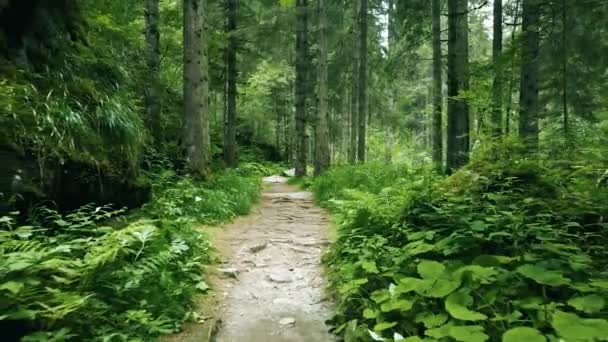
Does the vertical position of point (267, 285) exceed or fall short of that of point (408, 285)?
it falls short

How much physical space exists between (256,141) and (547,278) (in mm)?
25852

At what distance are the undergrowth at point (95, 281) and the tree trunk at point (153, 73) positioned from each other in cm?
573

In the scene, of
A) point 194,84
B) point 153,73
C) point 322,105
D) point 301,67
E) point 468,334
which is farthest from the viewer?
point 301,67

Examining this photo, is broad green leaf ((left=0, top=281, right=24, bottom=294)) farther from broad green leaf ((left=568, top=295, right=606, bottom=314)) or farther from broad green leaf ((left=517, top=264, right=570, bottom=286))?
broad green leaf ((left=568, top=295, right=606, bottom=314))

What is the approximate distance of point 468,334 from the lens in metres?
2.16

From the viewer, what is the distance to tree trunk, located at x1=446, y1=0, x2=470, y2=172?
7.56 m

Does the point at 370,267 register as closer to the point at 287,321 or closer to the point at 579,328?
the point at 287,321

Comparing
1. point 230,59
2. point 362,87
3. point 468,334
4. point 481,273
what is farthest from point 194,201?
point 362,87

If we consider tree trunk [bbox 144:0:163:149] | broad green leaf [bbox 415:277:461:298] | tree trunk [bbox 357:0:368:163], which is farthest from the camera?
tree trunk [bbox 357:0:368:163]

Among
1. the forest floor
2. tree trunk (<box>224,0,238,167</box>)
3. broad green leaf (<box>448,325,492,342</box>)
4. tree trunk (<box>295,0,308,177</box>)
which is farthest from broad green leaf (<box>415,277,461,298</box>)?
tree trunk (<box>295,0,308,177</box>)

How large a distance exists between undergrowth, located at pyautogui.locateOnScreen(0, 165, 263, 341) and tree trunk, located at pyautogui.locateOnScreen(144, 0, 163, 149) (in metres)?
5.73

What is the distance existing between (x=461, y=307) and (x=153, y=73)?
9394 millimetres

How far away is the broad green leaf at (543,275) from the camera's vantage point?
240cm

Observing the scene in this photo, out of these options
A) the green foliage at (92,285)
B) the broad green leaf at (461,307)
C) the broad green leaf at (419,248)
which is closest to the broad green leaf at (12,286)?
the green foliage at (92,285)
